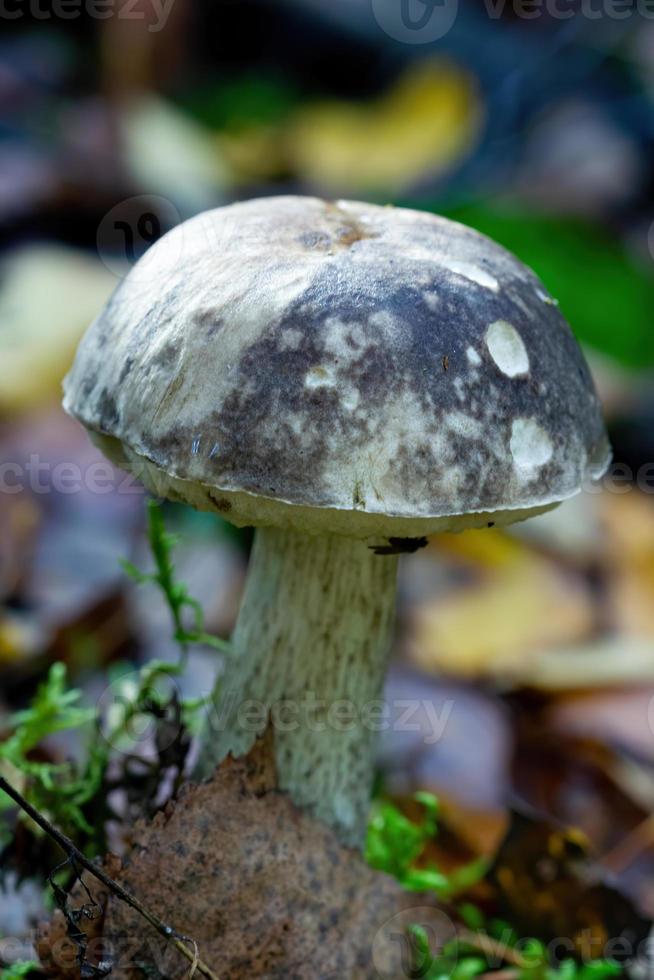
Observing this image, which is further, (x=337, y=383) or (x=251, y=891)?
(x=251, y=891)

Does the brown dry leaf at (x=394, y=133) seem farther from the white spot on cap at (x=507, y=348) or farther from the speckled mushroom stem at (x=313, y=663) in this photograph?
the white spot on cap at (x=507, y=348)

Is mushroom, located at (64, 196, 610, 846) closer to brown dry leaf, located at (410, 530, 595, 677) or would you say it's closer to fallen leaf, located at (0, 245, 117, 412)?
brown dry leaf, located at (410, 530, 595, 677)

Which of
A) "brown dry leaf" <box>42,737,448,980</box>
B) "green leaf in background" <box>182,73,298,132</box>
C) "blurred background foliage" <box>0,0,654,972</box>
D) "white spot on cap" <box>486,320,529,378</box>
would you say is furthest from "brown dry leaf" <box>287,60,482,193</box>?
"brown dry leaf" <box>42,737,448,980</box>

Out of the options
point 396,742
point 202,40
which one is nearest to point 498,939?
point 396,742

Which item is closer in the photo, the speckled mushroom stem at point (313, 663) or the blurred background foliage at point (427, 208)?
the speckled mushroom stem at point (313, 663)

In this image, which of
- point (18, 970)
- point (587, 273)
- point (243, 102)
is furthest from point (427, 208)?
point (18, 970)

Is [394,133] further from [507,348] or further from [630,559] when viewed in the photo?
[507,348]

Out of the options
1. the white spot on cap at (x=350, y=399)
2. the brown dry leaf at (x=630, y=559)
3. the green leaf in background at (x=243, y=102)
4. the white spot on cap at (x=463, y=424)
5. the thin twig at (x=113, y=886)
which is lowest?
the green leaf in background at (x=243, y=102)

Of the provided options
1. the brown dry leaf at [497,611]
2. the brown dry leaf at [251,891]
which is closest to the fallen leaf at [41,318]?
the brown dry leaf at [497,611]
